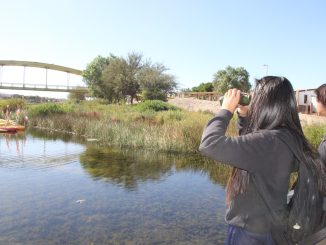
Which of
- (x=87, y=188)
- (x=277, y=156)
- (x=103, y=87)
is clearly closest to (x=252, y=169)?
(x=277, y=156)

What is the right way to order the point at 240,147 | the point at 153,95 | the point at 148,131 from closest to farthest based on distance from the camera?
the point at 240,147 < the point at 148,131 < the point at 153,95

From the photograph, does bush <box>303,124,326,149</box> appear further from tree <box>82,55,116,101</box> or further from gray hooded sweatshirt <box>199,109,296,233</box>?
tree <box>82,55,116,101</box>

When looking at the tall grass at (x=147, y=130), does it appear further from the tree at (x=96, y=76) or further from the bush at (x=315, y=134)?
the tree at (x=96, y=76)

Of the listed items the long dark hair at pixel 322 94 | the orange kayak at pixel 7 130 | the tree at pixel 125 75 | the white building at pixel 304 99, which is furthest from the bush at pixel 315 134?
the tree at pixel 125 75

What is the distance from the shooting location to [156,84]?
2811cm

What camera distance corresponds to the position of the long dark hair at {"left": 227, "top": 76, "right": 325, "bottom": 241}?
1632 mm

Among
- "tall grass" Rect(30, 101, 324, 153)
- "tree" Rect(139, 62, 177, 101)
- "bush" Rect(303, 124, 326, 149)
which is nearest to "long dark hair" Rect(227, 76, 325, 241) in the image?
"tall grass" Rect(30, 101, 324, 153)

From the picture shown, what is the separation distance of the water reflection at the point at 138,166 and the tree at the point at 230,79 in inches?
1340

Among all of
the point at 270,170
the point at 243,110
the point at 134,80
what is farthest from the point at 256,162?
the point at 134,80

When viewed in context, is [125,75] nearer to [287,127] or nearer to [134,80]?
[134,80]

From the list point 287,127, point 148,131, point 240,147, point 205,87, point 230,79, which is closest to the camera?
point 240,147

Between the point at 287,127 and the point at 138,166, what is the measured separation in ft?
25.6

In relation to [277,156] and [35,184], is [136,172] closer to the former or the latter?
[35,184]

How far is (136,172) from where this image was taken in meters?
8.60
